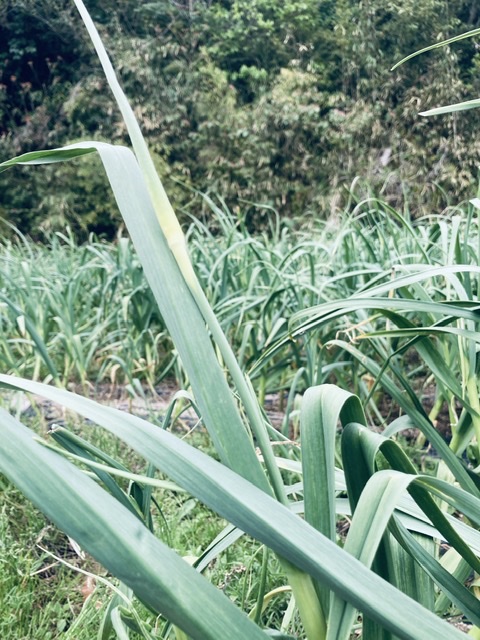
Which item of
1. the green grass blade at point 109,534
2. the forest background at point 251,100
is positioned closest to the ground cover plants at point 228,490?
the green grass blade at point 109,534

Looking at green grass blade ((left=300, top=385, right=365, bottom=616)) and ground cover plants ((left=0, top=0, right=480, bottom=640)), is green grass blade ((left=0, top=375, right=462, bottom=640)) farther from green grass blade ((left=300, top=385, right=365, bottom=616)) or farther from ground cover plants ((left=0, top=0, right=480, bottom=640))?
green grass blade ((left=300, top=385, right=365, bottom=616))

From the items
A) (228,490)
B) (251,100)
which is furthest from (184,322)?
(251,100)

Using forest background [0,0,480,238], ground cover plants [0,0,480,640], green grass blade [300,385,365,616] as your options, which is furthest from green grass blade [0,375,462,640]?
forest background [0,0,480,238]

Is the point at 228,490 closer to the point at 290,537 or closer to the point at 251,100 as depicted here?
the point at 290,537

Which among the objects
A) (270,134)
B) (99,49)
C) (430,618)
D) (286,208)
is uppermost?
(99,49)

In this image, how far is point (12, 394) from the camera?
2070 mm

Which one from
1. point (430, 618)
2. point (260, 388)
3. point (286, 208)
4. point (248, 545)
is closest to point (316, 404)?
point (430, 618)

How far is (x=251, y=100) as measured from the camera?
9609 mm

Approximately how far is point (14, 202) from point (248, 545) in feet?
29.6

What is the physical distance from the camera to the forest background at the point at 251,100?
8711 mm

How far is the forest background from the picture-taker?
28.6 feet

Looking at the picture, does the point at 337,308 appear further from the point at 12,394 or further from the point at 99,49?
the point at 12,394

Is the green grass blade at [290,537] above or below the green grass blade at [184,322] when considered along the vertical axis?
below

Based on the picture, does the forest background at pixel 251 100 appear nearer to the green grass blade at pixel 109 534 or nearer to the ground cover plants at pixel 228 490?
the ground cover plants at pixel 228 490
